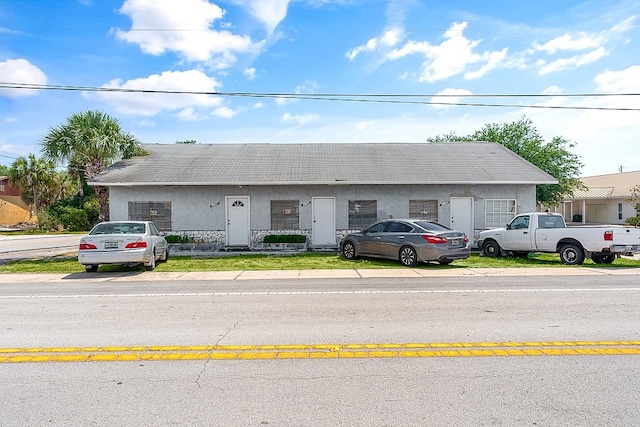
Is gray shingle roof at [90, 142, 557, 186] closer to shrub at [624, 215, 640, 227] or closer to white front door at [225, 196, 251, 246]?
white front door at [225, 196, 251, 246]

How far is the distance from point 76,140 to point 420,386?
797 inches

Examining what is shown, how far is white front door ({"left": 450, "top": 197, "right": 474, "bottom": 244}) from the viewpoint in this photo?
19.6 metres

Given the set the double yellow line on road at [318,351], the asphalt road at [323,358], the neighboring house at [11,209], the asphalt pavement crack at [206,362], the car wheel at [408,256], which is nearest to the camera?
the asphalt road at [323,358]

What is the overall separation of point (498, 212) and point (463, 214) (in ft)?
5.32

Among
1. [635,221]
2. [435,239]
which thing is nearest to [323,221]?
[435,239]

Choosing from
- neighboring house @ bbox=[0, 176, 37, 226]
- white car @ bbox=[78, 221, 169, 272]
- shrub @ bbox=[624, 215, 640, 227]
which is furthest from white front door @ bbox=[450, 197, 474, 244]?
neighboring house @ bbox=[0, 176, 37, 226]

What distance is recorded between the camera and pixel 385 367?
4.90 meters

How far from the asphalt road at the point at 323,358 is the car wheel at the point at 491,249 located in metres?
7.28

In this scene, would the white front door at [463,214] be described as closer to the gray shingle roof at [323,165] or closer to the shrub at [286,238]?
the gray shingle roof at [323,165]

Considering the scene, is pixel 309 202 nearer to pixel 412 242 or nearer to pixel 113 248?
pixel 412 242

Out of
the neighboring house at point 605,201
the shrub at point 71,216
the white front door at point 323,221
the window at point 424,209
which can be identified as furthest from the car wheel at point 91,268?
the neighboring house at point 605,201

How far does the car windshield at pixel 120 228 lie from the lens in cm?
1334

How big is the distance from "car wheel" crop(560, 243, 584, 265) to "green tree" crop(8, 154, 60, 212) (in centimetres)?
4332

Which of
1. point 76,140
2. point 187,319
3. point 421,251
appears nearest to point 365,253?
point 421,251
